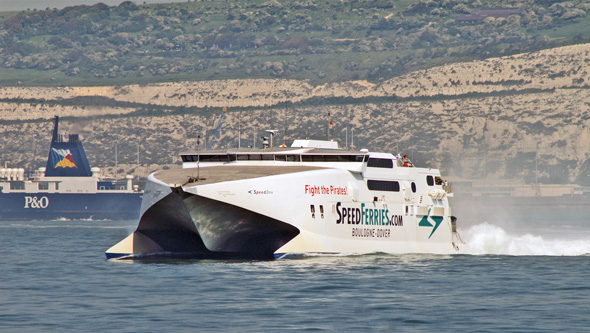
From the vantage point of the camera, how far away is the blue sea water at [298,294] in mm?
27781

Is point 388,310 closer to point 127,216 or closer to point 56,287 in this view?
point 56,287

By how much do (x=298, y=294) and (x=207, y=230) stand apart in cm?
1154

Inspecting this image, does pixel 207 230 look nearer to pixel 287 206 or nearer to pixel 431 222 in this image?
pixel 287 206

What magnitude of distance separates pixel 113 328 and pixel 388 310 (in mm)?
8177

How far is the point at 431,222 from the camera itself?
165 feet

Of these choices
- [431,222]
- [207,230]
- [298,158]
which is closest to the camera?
[207,230]

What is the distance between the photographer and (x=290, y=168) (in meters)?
44.1

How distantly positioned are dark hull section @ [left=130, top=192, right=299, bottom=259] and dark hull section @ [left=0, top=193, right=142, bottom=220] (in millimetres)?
90033

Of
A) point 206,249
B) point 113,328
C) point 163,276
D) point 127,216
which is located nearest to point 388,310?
point 113,328

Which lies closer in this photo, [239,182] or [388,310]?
[388,310]

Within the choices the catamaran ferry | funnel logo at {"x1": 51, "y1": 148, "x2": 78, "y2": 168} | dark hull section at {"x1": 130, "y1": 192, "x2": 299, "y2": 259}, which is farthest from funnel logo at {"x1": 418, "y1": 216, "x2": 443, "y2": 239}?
funnel logo at {"x1": 51, "y1": 148, "x2": 78, "y2": 168}

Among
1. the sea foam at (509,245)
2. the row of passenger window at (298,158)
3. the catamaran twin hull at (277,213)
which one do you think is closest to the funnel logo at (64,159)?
the sea foam at (509,245)

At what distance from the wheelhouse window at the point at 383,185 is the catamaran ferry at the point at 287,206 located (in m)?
0.06

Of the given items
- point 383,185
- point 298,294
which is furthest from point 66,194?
point 298,294
